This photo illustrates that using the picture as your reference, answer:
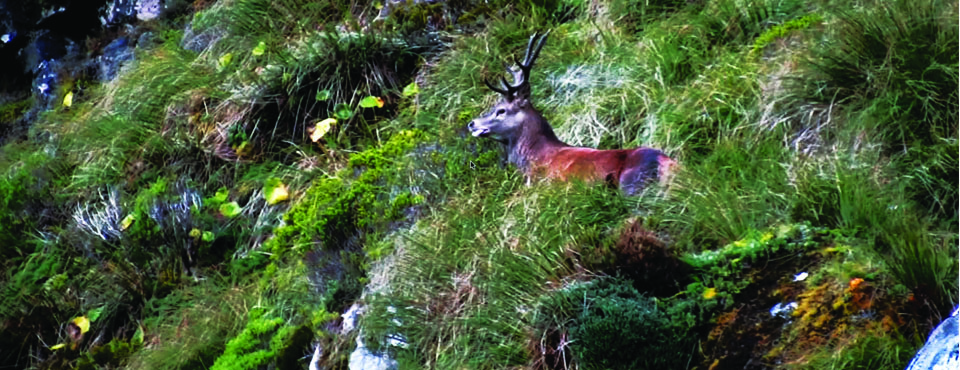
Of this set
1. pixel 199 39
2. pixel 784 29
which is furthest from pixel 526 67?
pixel 199 39

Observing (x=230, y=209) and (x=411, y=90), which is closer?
(x=230, y=209)

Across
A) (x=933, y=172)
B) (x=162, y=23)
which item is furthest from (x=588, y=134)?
(x=162, y=23)

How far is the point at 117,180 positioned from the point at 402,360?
13.4 ft

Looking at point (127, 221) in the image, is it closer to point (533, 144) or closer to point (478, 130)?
point (478, 130)

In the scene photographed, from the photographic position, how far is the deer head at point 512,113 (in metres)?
6.77

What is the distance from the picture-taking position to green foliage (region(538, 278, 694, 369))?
14.5 feet

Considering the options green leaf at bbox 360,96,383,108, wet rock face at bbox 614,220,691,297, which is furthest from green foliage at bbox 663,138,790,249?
green leaf at bbox 360,96,383,108

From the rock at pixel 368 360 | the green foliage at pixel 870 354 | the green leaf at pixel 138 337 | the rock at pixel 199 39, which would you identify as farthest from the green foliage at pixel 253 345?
the rock at pixel 199 39

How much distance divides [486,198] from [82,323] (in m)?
2.92

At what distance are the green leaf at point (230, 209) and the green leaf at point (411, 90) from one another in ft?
4.26

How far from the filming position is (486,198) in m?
6.25

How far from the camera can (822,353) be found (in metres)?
4.08

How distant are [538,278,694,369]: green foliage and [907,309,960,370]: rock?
1097 mm

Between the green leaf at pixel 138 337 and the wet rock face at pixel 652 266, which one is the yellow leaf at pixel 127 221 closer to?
the green leaf at pixel 138 337
